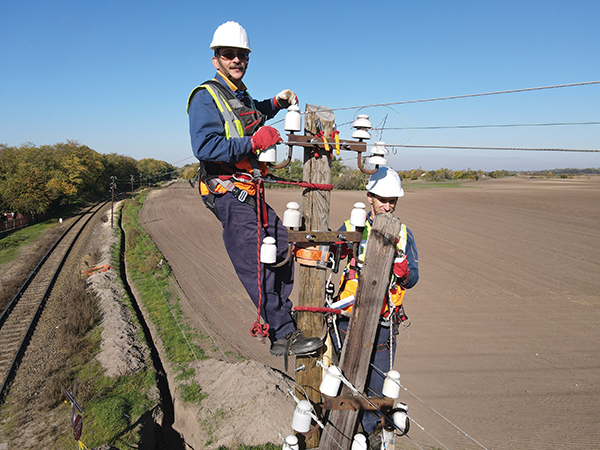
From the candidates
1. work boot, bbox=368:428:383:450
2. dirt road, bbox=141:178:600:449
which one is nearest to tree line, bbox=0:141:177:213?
dirt road, bbox=141:178:600:449

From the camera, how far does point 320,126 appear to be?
318 cm

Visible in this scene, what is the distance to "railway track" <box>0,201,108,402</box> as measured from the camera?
1105 cm

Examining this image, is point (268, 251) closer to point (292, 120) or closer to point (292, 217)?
point (292, 217)

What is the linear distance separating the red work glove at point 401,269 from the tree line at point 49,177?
42.3 meters

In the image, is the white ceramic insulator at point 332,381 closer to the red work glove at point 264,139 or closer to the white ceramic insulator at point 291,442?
the white ceramic insulator at point 291,442

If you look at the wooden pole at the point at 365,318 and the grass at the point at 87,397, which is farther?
the grass at the point at 87,397

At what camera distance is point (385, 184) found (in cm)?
350

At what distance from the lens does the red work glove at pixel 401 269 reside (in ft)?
9.89

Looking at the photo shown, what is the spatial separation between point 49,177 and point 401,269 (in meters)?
54.8

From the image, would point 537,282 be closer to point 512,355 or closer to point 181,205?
point 512,355

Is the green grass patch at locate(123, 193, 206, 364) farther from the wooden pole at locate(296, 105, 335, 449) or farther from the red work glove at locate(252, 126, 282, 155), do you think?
the red work glove at locate(252, 126, 282, 155)

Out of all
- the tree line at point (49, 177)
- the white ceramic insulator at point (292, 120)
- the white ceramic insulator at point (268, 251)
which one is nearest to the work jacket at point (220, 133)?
the white ceramic insulator at point (292, 120)

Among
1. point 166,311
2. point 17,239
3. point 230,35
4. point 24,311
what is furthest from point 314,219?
point 17,239

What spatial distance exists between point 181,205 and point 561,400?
1548 inches
